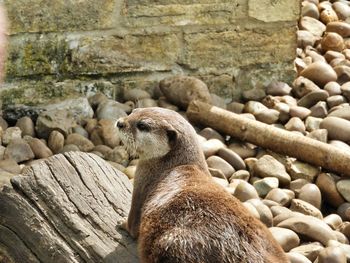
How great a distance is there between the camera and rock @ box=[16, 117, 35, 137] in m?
5.09

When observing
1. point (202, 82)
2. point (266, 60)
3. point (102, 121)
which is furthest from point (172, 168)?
point (266, 60)

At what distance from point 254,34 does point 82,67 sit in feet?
3.86

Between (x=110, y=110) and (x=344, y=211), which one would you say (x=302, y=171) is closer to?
(x=344, y=211)

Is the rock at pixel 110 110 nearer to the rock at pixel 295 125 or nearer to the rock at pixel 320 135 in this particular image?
the rock at pixel 295 125

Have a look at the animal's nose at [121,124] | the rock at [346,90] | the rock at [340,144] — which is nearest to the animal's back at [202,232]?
the animal's nose at [121,124]

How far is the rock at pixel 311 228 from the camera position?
13.5 ft

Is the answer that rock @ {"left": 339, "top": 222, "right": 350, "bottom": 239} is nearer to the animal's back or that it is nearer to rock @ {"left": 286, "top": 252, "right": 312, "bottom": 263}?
rock @ {"left": 286, "top": 252, "right": 312, "bottom": 263}

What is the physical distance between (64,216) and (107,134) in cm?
165

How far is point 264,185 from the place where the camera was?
4672 mm

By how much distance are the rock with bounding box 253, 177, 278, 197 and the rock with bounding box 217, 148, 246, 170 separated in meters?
0.24

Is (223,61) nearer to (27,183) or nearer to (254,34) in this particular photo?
(254,34)

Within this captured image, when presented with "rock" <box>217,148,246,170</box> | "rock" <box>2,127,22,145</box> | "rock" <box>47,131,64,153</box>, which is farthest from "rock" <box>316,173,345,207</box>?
"rock" <box>2,127,22,145</box>

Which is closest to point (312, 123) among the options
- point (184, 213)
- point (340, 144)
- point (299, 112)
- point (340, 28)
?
point (299, 112)

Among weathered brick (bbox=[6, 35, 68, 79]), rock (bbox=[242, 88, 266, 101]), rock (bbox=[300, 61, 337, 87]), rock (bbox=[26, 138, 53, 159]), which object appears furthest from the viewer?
rock (bbox=[300, 61, 337, 87])
